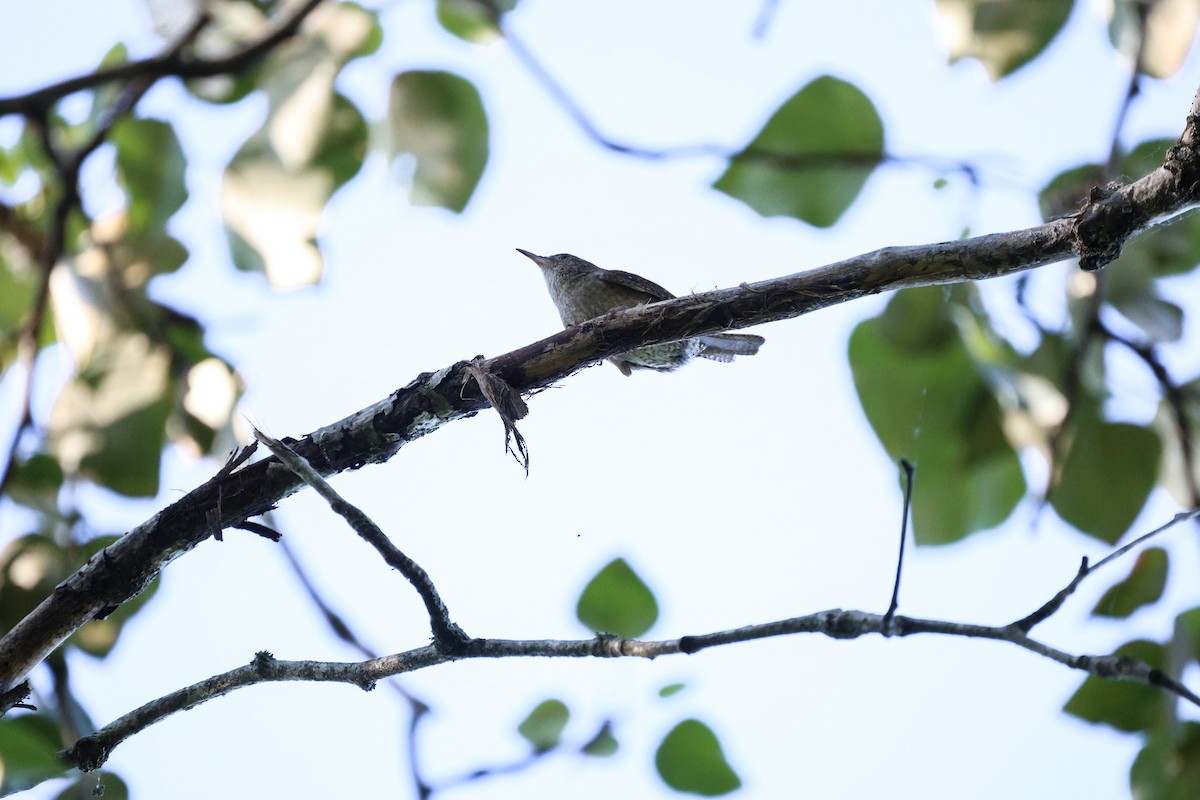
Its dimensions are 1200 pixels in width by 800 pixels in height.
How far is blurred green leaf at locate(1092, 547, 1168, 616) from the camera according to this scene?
1.65 meters

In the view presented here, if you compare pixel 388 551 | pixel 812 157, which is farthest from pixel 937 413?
pixel 388 551

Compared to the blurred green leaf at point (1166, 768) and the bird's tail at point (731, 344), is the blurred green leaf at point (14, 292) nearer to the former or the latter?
the bird's tail at point (731, 344)

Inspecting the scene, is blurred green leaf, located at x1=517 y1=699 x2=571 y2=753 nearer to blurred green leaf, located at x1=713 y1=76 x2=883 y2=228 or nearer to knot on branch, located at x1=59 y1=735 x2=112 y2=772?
knot on branch, located at x1=59 y1=735 x2=112 y2=772

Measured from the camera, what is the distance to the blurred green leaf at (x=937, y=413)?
1.84 m

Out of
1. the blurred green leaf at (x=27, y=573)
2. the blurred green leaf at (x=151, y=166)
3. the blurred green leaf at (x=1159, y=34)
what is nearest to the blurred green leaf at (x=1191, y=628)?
the blurred green leaf at (x=1159, y=34)

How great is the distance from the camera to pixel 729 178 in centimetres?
181

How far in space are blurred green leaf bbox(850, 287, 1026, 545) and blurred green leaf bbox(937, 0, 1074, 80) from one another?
17.9 inches

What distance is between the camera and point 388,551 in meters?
1.13

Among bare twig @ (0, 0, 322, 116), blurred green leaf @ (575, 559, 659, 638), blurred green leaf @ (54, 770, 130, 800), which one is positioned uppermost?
bare twig @ (0, 0, 322, 116)

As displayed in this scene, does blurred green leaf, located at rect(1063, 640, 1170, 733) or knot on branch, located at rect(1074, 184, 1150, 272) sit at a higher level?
knot on branch, located at rect(1074, 184, 1150, 272)

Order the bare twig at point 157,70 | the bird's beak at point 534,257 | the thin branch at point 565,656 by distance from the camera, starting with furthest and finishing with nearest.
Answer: the bird's beak at point 534,257 → the bare twig at point 157,70 → the thin branch at point 565,656

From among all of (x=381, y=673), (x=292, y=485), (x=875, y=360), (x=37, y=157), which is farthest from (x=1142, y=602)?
(x=37, y=157)

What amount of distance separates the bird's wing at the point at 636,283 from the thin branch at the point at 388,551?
1099 mm

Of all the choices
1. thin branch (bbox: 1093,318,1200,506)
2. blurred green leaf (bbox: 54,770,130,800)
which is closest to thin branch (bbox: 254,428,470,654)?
blurred green leaf (bbox: 54,770,130,800)
